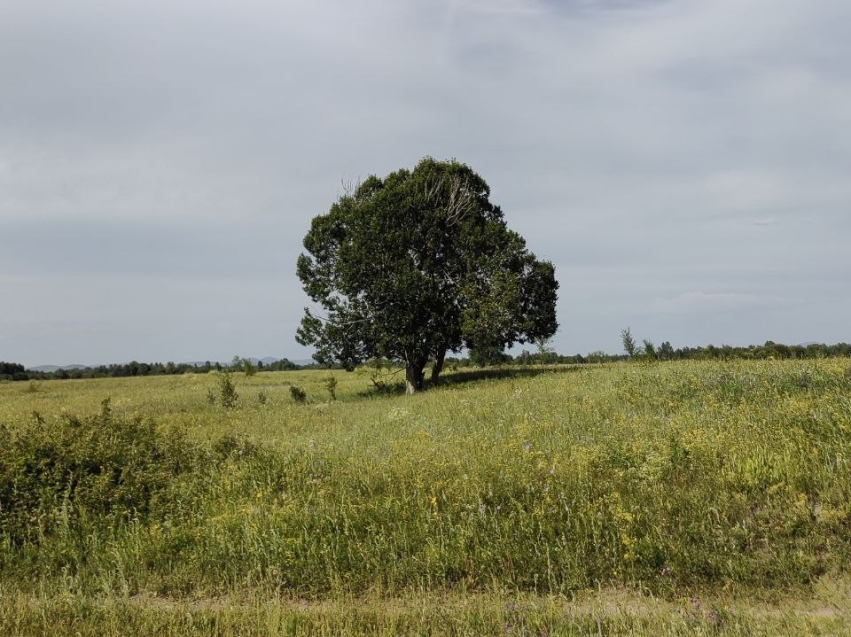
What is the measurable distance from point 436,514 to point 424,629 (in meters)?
2.09

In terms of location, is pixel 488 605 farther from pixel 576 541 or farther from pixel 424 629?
pixel 576 541

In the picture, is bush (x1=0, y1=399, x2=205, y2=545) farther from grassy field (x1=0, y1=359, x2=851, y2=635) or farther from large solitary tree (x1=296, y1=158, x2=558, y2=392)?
large solitary tree (x1=296, y1=158, x2=558, y2=392)

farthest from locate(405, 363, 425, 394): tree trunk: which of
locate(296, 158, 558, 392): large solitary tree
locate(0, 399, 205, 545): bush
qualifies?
locate(0, 399, 205, 545): bush

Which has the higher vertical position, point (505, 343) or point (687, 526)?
point (505, 343)

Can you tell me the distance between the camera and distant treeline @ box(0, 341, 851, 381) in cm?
2423

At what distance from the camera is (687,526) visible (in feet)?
21.3

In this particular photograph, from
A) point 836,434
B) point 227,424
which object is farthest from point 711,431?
point 227,424

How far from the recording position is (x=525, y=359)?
43719 millimetres

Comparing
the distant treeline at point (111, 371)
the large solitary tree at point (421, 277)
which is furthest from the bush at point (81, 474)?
the distant treeline at point (111, 371)

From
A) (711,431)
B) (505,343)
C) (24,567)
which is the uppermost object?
(505,343)

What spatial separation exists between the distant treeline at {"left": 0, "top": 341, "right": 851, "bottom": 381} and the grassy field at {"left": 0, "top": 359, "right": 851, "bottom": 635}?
1483cm

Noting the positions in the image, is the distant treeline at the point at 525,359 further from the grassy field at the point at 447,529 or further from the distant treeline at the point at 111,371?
the grassy field at the point at 447,529

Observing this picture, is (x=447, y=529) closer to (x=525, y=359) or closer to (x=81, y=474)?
(x=81, y=474)

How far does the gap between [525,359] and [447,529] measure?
1481 inches
